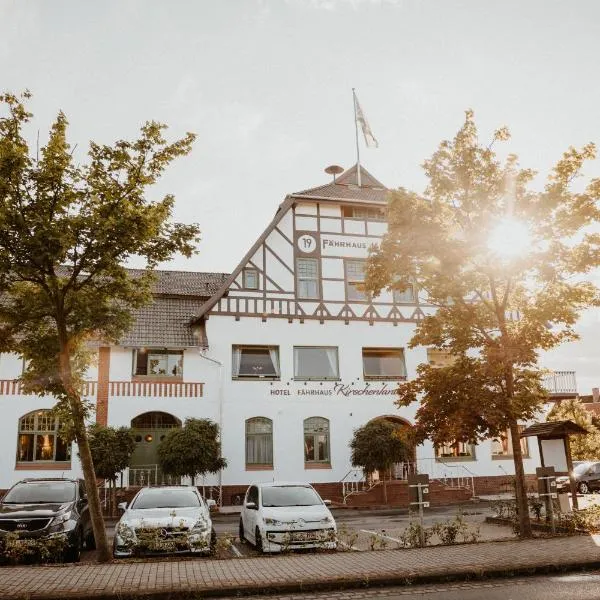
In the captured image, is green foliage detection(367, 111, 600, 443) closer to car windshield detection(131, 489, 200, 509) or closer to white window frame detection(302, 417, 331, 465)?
car windshield detection(131, 489, 200, 509)

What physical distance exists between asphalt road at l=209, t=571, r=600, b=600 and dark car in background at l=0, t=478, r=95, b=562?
554cm

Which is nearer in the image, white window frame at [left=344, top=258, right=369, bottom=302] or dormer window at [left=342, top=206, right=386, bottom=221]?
white window frame at [left=344, top=258, right=369, bottom=302]

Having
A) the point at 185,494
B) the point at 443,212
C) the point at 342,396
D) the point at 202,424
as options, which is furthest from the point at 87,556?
the point at 342,396

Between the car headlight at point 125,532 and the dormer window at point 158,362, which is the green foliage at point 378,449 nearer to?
the dormer window at point 158,362

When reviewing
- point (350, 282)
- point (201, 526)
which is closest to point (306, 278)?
point (350, 282)

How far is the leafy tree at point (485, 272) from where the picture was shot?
44.3ft

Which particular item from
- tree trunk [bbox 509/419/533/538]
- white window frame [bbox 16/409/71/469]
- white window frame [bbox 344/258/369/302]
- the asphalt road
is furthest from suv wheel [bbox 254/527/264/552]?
white window frame [bbox 344/258/369/302]

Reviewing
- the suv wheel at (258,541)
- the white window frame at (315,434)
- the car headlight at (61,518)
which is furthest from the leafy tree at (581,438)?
the car headlight at (61,518)

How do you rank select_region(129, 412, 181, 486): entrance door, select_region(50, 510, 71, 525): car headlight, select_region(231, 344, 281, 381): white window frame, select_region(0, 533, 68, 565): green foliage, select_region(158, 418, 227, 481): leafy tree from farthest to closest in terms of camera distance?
1. select_region(231, 344, 281, 381): white window frame
2. select_region(129, 412, 181, 486): entrance door
3. select_region(158, 418, 227, 481): leafy tree
4. select_region(50, 510, 71, 525): car headlight
5. select_region(0, 533, 68, 565): green foliage

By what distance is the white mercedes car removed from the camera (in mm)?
12031

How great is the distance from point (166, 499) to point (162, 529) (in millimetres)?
1532

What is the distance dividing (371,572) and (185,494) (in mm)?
5765

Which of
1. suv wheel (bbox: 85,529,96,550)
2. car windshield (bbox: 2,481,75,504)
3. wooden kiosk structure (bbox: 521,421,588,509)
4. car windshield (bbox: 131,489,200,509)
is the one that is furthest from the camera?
wooden kiosk structure (bbox: 521,421,588,509)

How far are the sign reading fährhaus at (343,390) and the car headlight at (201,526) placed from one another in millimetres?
12561
